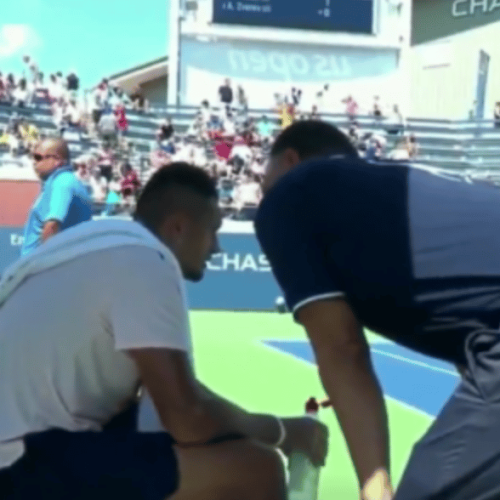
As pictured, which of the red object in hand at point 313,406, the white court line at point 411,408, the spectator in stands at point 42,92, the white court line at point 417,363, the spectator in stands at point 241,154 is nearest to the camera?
the red object in hand at point 313,406

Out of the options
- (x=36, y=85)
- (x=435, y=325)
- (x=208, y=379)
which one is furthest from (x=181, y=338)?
(x=36, y=85)

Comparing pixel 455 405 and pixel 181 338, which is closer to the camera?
pixel 455 405

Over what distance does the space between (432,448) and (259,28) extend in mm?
28938

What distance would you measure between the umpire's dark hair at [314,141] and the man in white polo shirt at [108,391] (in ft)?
1.22

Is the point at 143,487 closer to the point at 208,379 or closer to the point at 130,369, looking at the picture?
the point at 130,369

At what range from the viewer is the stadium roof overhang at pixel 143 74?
4247 cm

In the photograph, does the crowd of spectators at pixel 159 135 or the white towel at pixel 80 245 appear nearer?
the white towel at pixel 80 245

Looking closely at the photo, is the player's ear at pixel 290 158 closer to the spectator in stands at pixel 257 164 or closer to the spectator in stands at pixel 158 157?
the spectator in stands at pixel 257 164

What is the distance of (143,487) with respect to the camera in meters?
2.46

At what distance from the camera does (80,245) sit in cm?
252

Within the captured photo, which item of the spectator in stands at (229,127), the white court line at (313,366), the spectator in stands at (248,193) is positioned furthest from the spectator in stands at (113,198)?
the white court line at (313,366)

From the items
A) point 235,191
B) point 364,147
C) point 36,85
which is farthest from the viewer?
point 36,85

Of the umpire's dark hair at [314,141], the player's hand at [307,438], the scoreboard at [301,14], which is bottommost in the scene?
the player's hand at [307,438]

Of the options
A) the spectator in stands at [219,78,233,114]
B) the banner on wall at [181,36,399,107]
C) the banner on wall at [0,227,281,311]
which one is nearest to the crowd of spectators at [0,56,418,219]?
the spectator in stands at [219,78,233,114]
